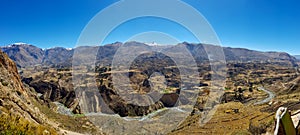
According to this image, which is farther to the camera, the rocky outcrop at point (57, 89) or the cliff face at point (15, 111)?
the rocky outcrop at point (57, 89)

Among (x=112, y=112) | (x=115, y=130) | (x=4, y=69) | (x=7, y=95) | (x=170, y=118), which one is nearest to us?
(x=7, y=95)

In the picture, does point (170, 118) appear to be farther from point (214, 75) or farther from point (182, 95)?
point (214, 75)

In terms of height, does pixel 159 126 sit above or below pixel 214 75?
below

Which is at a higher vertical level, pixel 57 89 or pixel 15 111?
pixel 15 111

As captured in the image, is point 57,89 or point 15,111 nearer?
point 15,111

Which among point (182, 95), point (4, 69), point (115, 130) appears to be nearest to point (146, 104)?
point (182, 95)

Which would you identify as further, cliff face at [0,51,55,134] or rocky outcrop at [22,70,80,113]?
rocky outcrop at [22,70,80,113]

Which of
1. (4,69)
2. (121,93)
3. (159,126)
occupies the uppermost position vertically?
(4,69)

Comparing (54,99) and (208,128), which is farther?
(54,99)
